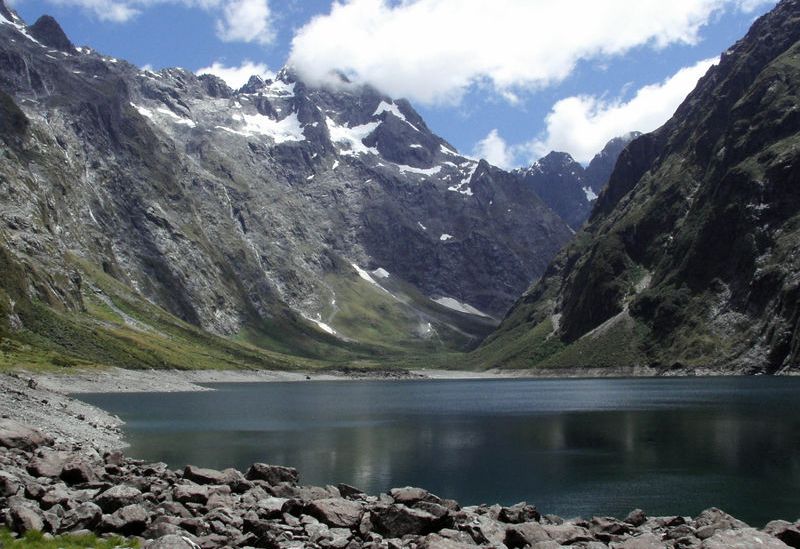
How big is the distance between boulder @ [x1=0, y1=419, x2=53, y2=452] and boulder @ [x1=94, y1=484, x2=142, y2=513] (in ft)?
42.1

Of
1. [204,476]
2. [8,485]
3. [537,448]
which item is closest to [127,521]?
[8,485]

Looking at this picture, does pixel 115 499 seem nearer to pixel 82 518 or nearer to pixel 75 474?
pixel 82 518

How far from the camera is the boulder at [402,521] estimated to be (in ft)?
104

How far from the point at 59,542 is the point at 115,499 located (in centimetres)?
451

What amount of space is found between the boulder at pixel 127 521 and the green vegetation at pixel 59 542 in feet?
2.77

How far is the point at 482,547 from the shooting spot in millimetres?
29750

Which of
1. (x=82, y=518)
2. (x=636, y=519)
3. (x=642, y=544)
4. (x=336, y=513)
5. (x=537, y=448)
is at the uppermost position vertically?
(x=82, y=518)

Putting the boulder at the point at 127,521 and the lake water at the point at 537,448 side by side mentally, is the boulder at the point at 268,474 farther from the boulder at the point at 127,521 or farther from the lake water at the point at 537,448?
the lake water at the point at 537,448

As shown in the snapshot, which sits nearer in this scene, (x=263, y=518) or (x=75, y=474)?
(x=263, y=518)

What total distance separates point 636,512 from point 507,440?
1863 inches

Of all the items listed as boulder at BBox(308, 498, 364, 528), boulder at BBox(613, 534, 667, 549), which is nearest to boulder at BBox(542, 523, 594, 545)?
boulder at BBox(613, 534, 667, 549)

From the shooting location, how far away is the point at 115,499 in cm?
3039

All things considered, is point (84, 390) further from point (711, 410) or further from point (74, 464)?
point (74, 464)

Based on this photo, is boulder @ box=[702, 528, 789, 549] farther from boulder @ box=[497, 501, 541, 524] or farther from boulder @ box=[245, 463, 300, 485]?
boulder @ box=[245, 463, 300, 485]
